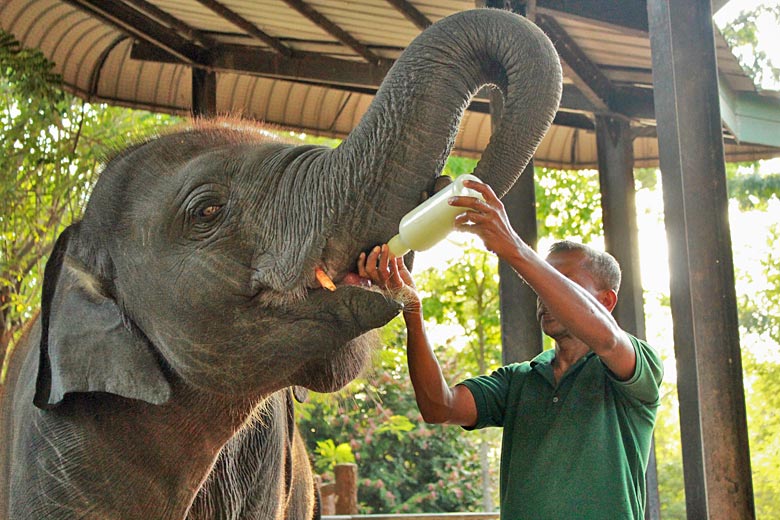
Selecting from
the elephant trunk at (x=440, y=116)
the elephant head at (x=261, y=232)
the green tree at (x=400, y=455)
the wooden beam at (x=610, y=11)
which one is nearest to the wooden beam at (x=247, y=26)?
the wooden beam at (x=610, y=11)

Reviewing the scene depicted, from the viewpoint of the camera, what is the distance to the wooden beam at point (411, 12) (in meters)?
5.86

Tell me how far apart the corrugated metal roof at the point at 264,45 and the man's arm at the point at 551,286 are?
89.0 inches

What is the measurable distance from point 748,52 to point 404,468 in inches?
363

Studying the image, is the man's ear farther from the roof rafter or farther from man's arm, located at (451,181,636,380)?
the roof rafter

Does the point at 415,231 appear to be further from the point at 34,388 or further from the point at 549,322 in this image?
the point at 34,388

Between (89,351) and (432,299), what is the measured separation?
1064 centimetres

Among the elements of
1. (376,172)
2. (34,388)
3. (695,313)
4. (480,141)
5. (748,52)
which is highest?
(480,141)

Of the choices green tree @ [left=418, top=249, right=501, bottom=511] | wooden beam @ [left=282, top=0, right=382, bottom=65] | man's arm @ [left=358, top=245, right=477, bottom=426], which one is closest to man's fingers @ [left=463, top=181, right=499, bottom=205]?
man's arm @ [left=358, top=245, right=477, bottom=426]

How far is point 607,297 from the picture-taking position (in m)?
3.55

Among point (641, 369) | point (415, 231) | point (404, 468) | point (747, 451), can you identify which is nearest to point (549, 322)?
point (641, 369)

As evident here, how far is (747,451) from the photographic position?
3412 mm

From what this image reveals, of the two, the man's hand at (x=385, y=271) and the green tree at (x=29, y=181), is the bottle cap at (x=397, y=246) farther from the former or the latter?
the green tree at (x=29, y=181)

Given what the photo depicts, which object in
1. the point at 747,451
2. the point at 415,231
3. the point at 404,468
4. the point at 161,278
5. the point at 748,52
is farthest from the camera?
the point at 404,468

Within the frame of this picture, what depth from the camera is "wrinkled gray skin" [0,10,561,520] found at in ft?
9.11
